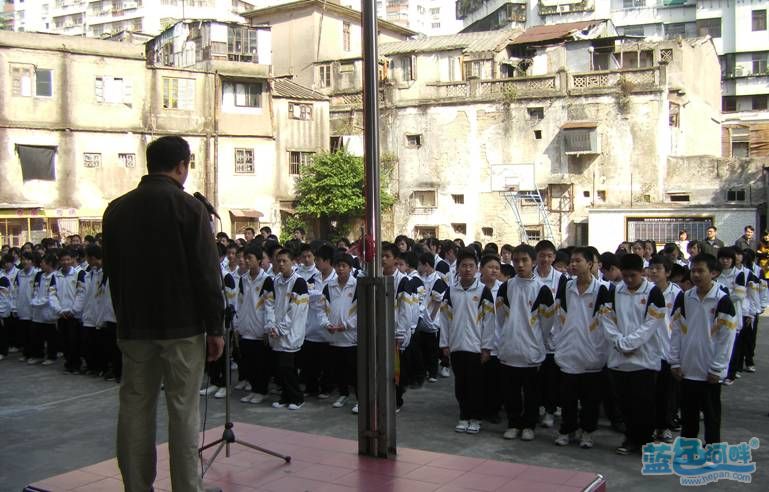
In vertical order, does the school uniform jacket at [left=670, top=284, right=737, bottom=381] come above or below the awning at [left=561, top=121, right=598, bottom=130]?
below

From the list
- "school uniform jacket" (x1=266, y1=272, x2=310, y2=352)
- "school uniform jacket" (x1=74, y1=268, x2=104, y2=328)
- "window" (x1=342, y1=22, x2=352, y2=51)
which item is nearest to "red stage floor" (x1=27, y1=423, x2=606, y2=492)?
"school uniform jacket" (x1=266, y1=272, x2=310, y2=352)

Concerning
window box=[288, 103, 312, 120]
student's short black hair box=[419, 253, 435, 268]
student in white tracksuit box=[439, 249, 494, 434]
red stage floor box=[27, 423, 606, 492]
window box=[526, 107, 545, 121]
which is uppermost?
window box=[288, 103, 312, 120]

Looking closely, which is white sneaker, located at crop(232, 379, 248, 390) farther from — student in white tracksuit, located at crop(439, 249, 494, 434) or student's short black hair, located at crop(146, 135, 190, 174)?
student's short black hair, located at crop(146, 135, 190, 174)

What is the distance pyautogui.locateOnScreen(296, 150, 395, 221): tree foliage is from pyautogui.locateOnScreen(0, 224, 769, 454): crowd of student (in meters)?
19.8

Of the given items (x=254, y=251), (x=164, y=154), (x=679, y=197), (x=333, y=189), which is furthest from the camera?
(x=333, y=189)

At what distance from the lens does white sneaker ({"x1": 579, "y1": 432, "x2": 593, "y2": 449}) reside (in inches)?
293

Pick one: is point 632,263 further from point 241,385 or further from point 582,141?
point 582,141

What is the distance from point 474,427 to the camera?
8078 millimetres

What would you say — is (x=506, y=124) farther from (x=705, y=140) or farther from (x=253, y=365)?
(x=253, y=365)

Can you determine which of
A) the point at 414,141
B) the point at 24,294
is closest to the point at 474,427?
the point at 24,294

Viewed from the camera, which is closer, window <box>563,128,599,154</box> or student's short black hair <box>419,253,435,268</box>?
student's short black hair <box>419,253,435,268</box>

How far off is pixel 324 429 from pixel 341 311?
1.60 metres

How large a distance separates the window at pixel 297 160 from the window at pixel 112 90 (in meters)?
7.03

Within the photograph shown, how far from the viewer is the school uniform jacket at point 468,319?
810 centimetres
